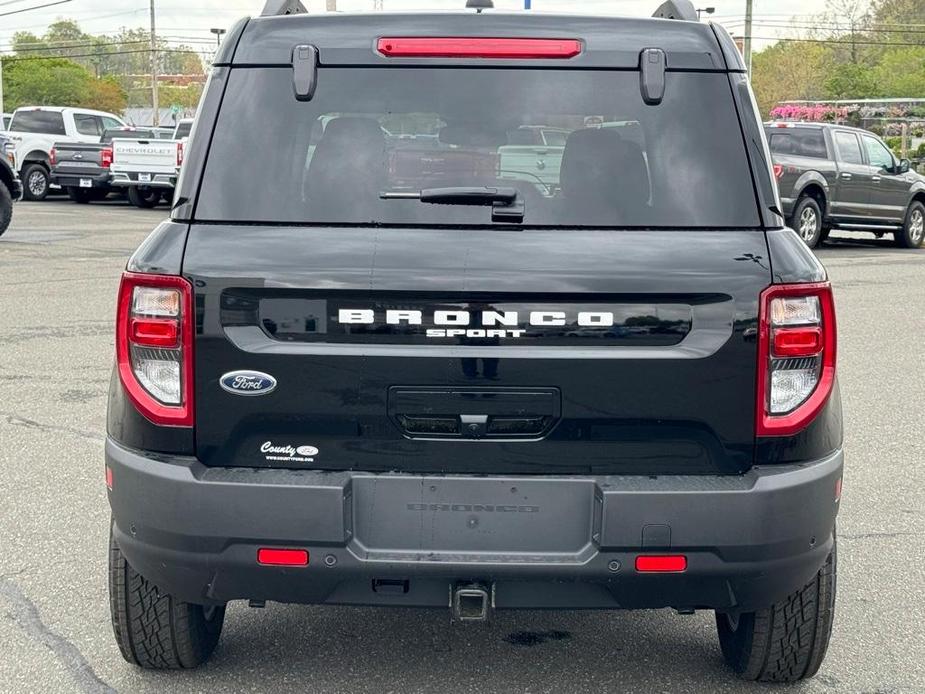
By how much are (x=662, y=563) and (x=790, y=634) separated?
746 millimetres

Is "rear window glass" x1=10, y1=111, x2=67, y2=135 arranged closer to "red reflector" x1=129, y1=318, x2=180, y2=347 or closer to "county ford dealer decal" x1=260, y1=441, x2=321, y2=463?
"red reflector" x1=129, y1=318, x2=180, y2=347

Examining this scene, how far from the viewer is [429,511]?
329 cm

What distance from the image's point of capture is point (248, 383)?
331 centimetres

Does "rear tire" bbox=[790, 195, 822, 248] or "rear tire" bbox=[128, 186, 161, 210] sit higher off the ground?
"rear tire" bbox=[790, 195, 822, 248]

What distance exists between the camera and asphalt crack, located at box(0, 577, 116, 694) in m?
3.92

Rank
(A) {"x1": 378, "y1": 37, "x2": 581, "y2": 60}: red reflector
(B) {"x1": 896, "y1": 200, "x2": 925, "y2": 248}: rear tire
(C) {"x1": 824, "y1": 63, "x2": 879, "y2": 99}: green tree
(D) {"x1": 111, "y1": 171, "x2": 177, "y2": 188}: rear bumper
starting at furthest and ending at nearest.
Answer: (C) {"x1": 824, "y1": 63, "x2": 879, "y2": 99}: green tree → (D) {"x1": 111, "y1": 171, "x2": 177, "y2": 188}: rear bumper → (B) {"x1": 896, "y1": 200, "x2": 925, "y2": 248}: rear tire → (A) {"x1": 378, "y1": 37, "x2": 581, "y2": 60}: red reflector

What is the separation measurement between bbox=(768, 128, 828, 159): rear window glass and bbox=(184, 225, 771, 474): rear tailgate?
1765 cm

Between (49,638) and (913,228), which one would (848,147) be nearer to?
(913,228)

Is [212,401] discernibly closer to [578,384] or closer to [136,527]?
[136,527]

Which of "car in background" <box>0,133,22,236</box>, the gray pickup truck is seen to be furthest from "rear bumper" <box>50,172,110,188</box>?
the gray pickup truck

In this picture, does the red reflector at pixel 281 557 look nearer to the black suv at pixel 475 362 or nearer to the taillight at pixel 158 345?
the black suv at pixel 475 362

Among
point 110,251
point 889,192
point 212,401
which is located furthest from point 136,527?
point 889,192

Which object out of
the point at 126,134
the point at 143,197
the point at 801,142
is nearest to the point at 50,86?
the point at 126,134

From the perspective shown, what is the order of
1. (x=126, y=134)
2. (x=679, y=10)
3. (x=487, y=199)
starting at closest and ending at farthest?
(x=487, y=199), (x=679, y=10), (x=126, y=134)
